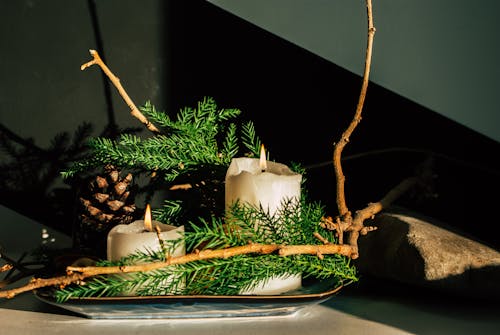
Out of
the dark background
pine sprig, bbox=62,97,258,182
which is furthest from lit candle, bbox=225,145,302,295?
the dark background

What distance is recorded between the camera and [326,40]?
0.93 metres

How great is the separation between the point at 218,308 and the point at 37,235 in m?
0.51

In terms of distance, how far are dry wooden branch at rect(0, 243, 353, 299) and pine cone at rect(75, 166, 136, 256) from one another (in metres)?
0.21

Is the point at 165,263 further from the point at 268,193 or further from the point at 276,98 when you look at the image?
the point at 276,98

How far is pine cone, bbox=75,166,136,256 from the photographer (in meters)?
0.81

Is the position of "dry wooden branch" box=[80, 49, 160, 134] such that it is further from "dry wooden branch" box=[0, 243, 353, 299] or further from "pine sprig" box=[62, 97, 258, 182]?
"dry wooden branch" box=[0, 243, 353, 299]

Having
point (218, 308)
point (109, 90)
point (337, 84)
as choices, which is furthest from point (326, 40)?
point (218, 308)

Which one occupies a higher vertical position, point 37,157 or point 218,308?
point 37,157

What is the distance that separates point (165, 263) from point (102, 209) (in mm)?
289

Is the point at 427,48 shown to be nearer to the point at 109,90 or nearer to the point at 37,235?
the point at 109,90

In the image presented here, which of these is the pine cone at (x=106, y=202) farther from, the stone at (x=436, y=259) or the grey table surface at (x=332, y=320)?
the stone at (x=436, y=259)

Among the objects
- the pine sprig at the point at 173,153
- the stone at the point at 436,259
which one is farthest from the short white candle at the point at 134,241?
the stone at the point at 436,259

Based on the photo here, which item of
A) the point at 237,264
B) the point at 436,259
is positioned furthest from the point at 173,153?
the point at 436,259

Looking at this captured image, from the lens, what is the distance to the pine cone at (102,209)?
2.67ft
